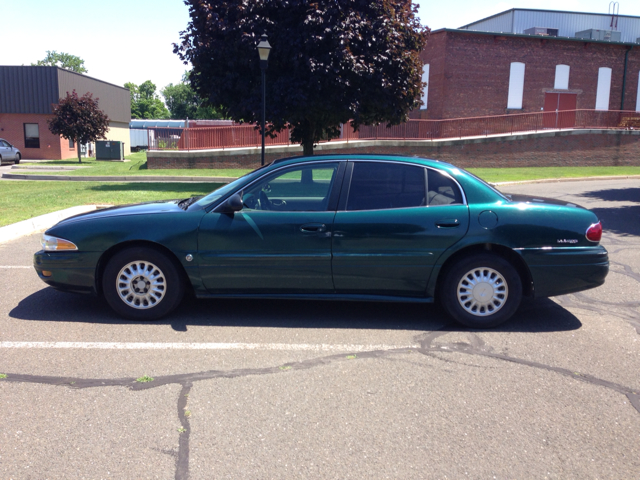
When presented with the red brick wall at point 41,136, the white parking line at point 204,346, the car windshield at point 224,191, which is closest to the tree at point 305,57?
the car windshield at point 224,191

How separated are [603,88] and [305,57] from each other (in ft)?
80.9

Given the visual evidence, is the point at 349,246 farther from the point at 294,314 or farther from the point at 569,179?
the point at 569,179

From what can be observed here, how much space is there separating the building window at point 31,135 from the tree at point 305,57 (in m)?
28.8

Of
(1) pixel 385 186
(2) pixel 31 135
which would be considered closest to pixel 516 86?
(1) pixel 385 186

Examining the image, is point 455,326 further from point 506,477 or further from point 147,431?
point 147,431

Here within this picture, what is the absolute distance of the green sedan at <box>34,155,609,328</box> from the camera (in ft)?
16.9

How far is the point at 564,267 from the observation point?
5176 mm

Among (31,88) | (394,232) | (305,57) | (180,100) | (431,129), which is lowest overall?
(394,232)

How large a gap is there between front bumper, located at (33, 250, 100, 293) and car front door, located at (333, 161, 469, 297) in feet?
7.30

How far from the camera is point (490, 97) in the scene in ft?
109

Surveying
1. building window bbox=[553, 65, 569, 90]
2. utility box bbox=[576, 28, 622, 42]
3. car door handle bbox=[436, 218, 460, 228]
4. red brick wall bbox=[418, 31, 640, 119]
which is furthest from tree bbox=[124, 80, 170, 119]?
car door handle bbox=[436, 218, 460, 228]

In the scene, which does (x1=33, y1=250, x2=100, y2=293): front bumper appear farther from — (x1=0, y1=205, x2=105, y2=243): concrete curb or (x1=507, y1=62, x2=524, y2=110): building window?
(x1=507, y1=62, x2=524, y2=110): building window

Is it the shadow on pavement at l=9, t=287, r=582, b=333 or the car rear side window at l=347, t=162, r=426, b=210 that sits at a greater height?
the car rear side window at l=347, t=162, r=426, b=210

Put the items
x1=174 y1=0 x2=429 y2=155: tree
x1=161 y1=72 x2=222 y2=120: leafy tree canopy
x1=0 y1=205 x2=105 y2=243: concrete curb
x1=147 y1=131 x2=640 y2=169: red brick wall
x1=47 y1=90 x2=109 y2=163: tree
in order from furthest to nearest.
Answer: x1=161 y1=72 x2=222 y2=120: leafy tree canopy → x1=47 y1=90 x2=109 y2=163: tree → x1=147 y1=131 x2=640 y2=169: red brick wall → x1=174 y1=0 x2=429 y2=155: tree → x1=0 y1=205 x2=105 y2=243: concrete curb
